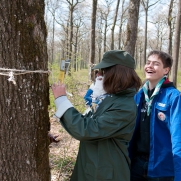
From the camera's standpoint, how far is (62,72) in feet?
4.88

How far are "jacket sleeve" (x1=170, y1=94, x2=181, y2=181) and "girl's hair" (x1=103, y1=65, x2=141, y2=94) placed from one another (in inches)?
21.4

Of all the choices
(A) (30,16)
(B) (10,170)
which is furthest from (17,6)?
(B) (10,170)

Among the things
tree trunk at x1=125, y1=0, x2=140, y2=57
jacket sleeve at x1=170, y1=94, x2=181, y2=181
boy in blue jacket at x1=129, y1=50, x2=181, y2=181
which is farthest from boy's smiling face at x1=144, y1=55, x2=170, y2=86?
tree trunk at x1=125, y1=0, x2=140, y2=57

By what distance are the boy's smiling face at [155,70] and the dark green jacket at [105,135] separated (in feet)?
2.14

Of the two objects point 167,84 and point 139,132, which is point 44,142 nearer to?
point 139,132

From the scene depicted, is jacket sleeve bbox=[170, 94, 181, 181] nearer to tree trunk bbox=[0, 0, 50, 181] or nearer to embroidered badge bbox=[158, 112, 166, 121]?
embroidered badge bbox=[158, 112, 166, 121]

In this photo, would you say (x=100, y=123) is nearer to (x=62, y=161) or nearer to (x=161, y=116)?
(x=161, y=116)

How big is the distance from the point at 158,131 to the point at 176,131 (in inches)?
7.4

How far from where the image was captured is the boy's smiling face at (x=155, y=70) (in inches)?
79.5

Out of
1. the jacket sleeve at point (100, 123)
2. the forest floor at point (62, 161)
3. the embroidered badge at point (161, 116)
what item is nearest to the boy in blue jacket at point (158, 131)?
the embroidered badge at point (161, 116)

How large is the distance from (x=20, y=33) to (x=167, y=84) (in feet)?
4.46

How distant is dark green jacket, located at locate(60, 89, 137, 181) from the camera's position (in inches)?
52.7

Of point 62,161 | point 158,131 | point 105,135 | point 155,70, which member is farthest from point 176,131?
point 62,161

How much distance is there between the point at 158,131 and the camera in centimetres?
188
